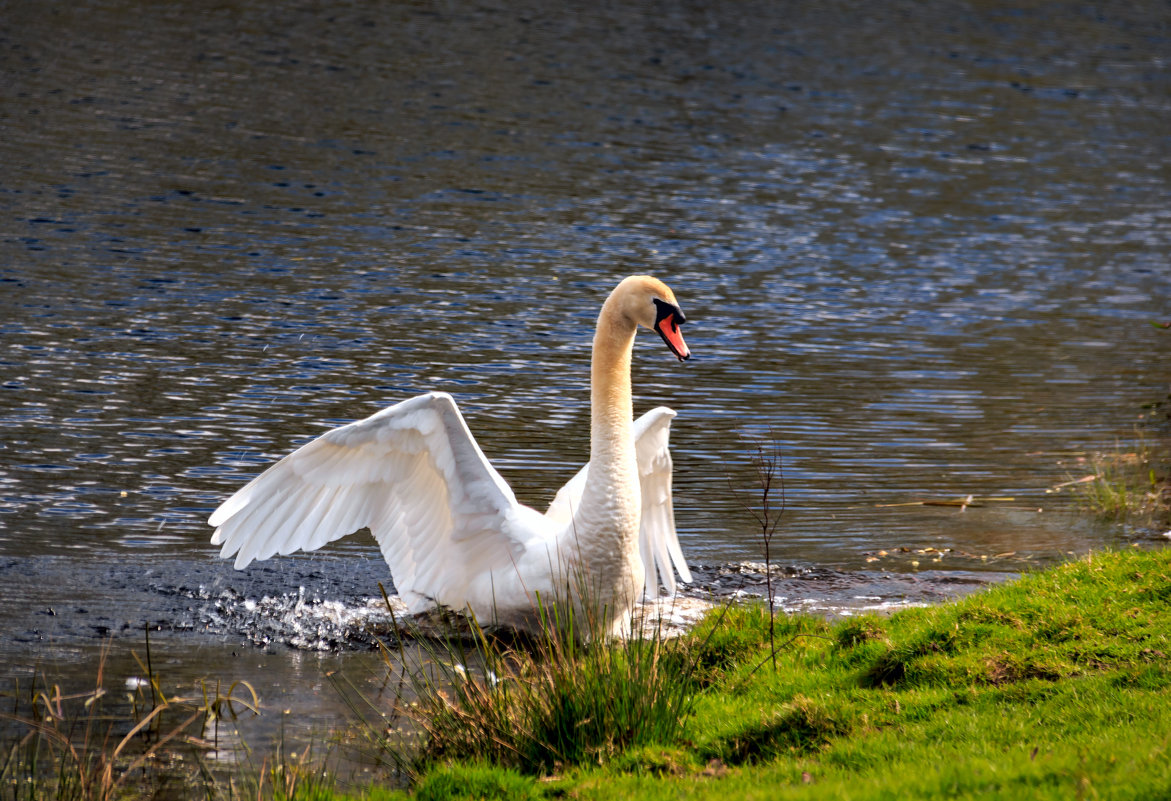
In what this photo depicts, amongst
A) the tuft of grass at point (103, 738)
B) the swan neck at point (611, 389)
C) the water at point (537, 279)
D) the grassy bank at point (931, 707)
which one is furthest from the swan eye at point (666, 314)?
the tuft of grass at point (103, 738)

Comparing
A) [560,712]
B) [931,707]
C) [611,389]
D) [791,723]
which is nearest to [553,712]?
[560,712]

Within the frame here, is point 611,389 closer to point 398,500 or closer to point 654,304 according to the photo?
point 654,304

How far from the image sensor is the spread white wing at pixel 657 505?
9047 millimetres

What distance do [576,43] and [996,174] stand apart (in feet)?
51.8

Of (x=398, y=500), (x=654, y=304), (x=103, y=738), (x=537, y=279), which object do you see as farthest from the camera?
(x=537, y=279)

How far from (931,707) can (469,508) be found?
2870mm

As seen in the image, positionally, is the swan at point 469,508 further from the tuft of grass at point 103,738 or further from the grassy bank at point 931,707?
the tuft of grass at point 103,738

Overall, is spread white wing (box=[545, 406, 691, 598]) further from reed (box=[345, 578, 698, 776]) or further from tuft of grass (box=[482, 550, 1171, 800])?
reed (box=[345, 578, 698, 776])

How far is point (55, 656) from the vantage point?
788 cm

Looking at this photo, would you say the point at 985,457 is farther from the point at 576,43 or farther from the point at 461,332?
the point at 576,43

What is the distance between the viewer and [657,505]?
30.7ft

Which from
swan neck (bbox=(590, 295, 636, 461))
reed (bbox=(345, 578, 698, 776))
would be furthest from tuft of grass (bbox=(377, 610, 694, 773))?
swan neck (bbox=(590, 295, 636, 461))

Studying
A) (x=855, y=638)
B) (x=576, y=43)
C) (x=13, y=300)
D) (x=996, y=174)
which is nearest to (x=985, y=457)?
(x=855, y=638)

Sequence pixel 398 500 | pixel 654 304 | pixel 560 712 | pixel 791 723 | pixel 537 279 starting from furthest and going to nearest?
1. pixel 537 279
2. pixel 398 500
3. pixel 654 304
4. pixel 791 723
5. pixel 560 712
